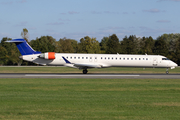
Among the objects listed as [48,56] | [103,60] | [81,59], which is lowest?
[103,60]

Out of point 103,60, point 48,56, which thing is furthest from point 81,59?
point 48,56

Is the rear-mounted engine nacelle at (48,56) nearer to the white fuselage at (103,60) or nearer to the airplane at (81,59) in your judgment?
the airplane at (81,59)

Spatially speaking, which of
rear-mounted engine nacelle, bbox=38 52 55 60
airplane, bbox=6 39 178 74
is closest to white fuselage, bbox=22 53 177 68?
airplane, bbox=6 39 178 74

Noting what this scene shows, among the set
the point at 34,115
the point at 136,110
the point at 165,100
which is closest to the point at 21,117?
the point at 34,115

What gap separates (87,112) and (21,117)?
8.78 feet

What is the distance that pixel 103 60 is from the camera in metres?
35.8

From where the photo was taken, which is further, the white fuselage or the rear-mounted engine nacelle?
the white fuselage

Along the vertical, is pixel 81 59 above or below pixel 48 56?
below

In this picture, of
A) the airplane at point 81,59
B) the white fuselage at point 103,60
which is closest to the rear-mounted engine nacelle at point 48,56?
the airplane at point 81,59

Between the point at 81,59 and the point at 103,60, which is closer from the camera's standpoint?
the point at 81,59

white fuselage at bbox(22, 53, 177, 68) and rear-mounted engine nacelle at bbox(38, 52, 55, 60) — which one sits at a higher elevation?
rear-mounted engine nacelle at bbox(38, 52, 55, 60)

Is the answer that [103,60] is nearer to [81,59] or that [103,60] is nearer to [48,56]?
[81,59]

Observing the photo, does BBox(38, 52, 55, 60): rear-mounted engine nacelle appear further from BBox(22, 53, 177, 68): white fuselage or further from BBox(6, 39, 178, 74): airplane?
BBox(22, 53, 177, 68): white fuselage

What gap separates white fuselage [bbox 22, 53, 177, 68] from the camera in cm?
3538
